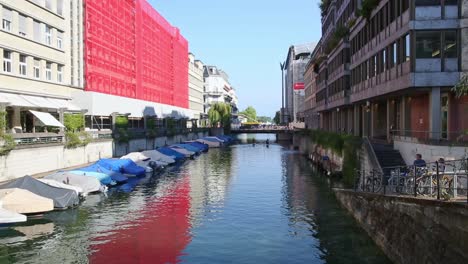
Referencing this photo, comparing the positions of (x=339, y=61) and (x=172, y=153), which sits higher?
(x=339, y=61)

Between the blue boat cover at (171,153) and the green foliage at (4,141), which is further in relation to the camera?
the blue boat cover at (171,153)

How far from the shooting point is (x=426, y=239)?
15.7m

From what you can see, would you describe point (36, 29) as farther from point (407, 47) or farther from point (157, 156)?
point (407, 47)

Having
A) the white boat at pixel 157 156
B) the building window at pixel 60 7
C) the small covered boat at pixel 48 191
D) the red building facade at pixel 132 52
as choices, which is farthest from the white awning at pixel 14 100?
the red building facade at pixel 132 52

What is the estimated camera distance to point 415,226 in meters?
16.7

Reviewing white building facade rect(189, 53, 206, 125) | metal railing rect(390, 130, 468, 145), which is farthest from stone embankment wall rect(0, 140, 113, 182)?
white building facade rect(189, 53, 206, 125)

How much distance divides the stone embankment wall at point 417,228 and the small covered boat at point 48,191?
1884 cm

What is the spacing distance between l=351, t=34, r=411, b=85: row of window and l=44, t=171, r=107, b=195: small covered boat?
24719 mm

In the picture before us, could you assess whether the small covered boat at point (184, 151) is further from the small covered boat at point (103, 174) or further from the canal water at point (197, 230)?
the canal water at point (197, 230)

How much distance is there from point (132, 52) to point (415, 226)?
75.5 metres

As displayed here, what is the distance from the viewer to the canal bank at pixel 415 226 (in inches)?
546

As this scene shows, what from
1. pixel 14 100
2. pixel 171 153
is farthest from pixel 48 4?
pixel 171 153

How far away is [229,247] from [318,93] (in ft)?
246

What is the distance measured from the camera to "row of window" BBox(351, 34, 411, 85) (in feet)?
109
